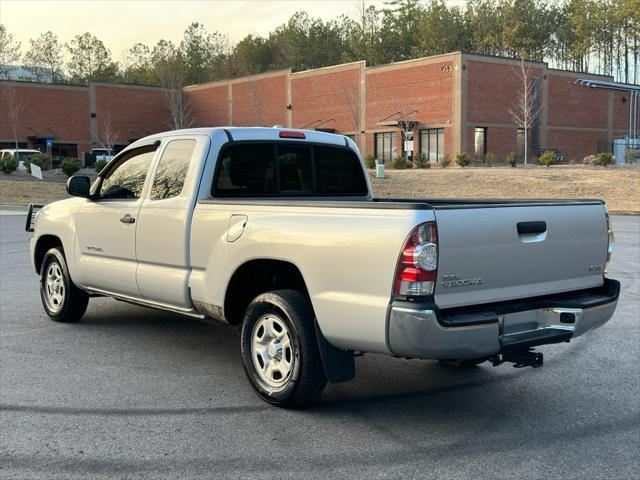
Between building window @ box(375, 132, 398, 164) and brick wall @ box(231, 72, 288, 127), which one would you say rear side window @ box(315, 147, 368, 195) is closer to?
building window @ box(375, 132, 398, 164)

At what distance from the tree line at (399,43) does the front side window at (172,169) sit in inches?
3262

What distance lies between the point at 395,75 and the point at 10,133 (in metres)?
35.3

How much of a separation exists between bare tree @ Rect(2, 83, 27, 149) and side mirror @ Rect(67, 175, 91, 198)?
59.9m

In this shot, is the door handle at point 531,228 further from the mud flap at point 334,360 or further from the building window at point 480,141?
the building window at point 480,141

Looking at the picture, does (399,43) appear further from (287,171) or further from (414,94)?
(287,171)

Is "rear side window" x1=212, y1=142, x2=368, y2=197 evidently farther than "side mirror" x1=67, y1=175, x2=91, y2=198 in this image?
No

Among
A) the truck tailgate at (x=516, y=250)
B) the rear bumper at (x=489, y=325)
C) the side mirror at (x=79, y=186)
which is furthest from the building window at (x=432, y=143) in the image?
the rear bumper at (x=489, y=325)

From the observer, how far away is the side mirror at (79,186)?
654cm

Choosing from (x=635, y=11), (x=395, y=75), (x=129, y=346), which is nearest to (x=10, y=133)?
(x=395, y=75)

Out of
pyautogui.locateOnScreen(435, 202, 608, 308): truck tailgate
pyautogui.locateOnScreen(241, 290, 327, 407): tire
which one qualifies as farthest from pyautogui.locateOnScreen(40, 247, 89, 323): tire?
pyautogui.locateOnScreen(435, 202, 608, 308): truck tailgate

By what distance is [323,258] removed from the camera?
4359mm

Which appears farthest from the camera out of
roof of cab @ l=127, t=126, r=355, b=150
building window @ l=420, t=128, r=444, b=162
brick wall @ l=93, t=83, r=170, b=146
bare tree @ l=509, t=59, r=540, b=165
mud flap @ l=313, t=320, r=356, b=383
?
brick wall @ l=93, t=83, r=170, b=146

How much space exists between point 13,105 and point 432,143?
37.8 meters

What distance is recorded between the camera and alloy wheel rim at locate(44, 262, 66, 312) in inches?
289
